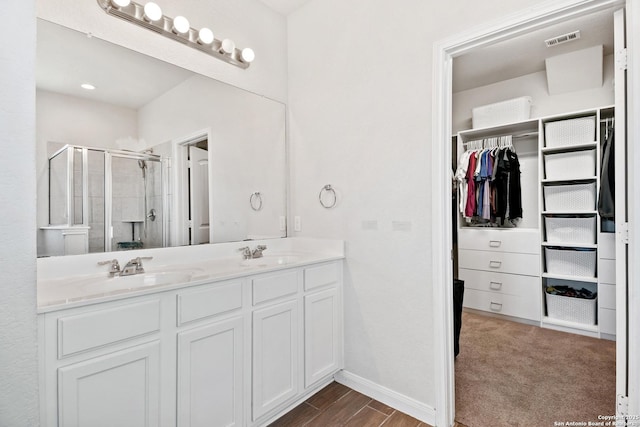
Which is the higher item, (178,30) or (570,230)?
(178,30)

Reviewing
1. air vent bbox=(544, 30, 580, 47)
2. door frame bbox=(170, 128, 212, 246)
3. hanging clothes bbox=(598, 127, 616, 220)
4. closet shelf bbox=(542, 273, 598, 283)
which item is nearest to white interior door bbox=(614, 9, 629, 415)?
hanging clothes bbox=(598, 127, 616, 220)

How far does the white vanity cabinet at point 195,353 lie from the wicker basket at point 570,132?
270 cm

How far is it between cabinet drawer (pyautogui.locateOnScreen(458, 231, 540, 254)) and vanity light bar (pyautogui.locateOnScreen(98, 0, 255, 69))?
293 cm

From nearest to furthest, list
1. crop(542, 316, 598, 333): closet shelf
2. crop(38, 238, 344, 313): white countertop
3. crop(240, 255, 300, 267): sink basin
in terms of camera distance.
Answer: crop(38, 238, 344, 313): white countertop → crop(240, 255, 300, 267): sink basin → crop(542, 316, 598, 333): closet shelf

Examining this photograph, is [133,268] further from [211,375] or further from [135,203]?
[211,375]

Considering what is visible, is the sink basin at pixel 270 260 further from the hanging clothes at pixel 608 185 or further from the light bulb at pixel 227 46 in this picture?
the hanging clothes at pixel 608 185

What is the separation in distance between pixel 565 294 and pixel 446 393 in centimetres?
218

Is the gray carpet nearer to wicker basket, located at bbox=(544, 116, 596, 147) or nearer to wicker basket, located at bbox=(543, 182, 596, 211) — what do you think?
wicker basket, located at bbox=(543, 182, 596, 211)

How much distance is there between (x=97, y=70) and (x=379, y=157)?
5.25ft

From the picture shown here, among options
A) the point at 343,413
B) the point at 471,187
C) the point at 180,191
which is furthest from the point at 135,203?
the point at 471,187

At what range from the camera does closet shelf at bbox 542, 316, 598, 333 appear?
2.95 meters

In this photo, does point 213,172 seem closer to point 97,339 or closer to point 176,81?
point 176,81

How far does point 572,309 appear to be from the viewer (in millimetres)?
3057

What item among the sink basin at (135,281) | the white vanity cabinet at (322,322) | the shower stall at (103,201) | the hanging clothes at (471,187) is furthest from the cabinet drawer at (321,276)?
the hanging clothes at (471,187)
